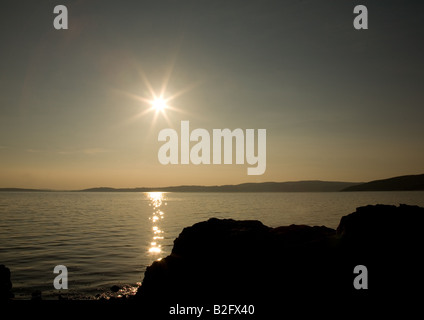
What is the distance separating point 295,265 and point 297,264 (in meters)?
0.08

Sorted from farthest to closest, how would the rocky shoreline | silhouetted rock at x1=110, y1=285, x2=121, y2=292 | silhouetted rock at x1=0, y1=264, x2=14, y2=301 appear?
silhouetted rock at x1=110, y1=285, x2=121, y2=292 < silhouetted rock at x1=0, y1=264, x2=14, y2=301 < the rocky shoreline

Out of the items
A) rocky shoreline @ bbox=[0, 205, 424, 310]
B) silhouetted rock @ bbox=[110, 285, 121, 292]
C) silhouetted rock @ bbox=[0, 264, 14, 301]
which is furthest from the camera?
silhouetted rock @ bbox=[110, 285, 121, 292]

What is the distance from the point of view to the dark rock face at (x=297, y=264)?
9648 mm

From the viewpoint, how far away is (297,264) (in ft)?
35.1

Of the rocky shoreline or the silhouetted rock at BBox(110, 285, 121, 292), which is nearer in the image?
the rocky shoreline

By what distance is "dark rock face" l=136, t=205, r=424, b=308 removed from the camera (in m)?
9.65

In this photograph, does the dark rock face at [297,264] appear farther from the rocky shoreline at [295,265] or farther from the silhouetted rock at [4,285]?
the silhouetted rock at [4,285]

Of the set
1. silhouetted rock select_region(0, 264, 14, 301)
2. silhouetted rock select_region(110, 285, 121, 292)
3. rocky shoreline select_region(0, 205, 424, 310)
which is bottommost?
silhouetted rock select_region(110, 285, 121, 292)

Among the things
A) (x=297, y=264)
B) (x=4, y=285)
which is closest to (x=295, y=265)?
(x=297, y=264)

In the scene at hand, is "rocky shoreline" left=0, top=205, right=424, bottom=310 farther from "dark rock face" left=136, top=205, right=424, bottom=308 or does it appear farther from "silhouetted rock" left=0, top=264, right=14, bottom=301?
"silhouetted rock" left=0, top=264, right=14, bottom=301

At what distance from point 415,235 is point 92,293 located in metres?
16.0

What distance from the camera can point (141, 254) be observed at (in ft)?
93.3

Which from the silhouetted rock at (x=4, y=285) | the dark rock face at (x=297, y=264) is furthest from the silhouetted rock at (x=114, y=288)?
the dark rock face at (x=297, y=264)

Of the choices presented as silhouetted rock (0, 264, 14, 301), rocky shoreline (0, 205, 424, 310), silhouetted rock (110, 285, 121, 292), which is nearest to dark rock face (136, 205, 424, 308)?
rocky shoreline (0, 205, 424, 310)
